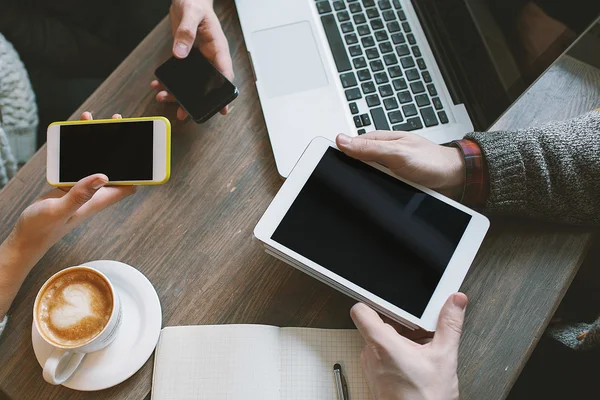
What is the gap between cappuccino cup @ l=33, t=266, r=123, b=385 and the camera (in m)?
0.63

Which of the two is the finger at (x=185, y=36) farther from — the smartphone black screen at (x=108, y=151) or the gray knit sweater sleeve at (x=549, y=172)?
the gray knit sweater sleeve at (x=549, y=172)

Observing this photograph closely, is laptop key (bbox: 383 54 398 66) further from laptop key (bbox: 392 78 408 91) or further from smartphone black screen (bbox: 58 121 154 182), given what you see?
smartphone black screen (bbox: 58 121 154 182)

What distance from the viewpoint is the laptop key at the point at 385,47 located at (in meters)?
0.86

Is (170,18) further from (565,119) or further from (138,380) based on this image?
(565,119)

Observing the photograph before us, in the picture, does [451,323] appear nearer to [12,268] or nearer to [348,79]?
[348,79]

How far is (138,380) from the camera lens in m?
0.70

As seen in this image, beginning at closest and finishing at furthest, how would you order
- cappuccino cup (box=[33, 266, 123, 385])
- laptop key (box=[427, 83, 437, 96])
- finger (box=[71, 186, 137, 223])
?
cappuccino cup (box=[33, 266, 123, 385])
finger (box=[71, 186, 137, 223])
laptop key (box=[427, 83, 437, 96])

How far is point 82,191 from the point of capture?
67 centimetres

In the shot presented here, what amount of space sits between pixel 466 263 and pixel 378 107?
1.02 feet

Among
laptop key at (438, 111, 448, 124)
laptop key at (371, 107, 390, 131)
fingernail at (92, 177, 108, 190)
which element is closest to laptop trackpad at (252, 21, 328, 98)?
laptop key at (371, 107, 390, 131)

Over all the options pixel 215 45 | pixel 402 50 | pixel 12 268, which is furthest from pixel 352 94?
pixel 12 268

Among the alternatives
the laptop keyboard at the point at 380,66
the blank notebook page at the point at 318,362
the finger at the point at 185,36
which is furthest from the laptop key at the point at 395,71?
the blank notebook page at the point at 318,362

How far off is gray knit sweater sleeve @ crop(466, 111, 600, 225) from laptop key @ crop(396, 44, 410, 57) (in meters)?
0.23

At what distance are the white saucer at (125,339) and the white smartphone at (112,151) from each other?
0.14m
